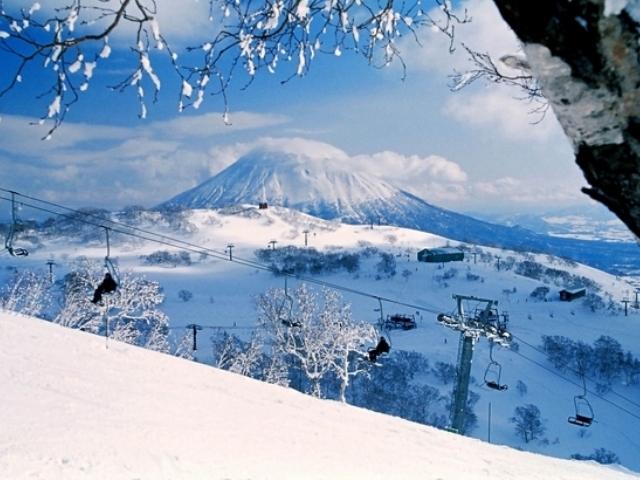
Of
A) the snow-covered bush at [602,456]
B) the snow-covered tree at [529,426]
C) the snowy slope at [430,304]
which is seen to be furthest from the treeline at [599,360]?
the snow-covered bush at [602,456]

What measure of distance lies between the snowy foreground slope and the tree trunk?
5.38 metres

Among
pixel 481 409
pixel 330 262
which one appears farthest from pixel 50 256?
pixel 481 409

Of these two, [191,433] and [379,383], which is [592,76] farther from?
[379,383]

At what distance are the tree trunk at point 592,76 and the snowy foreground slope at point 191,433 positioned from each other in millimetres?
5384

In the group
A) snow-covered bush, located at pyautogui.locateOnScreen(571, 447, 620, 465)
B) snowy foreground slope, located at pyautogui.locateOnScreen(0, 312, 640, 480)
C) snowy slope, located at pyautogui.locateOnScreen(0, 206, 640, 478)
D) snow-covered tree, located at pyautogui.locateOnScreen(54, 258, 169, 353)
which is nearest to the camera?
snowy foreground slope, located at pyautogui.locateOnScreen(0, 312, 640, 480)

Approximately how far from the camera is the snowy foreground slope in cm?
526

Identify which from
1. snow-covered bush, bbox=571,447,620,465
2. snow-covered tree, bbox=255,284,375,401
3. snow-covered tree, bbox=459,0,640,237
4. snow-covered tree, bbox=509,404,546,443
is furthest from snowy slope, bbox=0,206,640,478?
snow-covered tree, bbox=459,0,640,237

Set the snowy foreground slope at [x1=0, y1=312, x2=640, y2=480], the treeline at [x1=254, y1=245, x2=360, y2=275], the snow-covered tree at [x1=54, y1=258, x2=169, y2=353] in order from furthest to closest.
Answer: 1. the treeline at [x1=254, y1=245, x2=360, y2=275]
2. the snow-covered tree at [x1=54, y1=258, x2=169, y2=353]
3. the snowy foreground slope at [x1=0, y1=312, x2=640, y2=480]

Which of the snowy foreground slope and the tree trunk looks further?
the snowy foreground slope

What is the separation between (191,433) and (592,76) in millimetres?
6931

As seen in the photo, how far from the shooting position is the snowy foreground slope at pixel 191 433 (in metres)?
5.26

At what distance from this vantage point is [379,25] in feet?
7.24

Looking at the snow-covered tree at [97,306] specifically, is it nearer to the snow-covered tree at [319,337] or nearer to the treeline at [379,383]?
the treeline at [379,383]

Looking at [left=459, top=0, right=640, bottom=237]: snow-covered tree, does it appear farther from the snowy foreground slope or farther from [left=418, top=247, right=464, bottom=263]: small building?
[left=418, top=247, right=464, bottom=263]: small building
